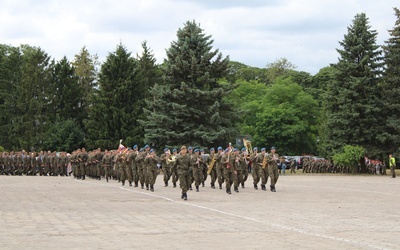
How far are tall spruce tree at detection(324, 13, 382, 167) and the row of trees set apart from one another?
89 millimetres

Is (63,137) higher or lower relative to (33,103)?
lower

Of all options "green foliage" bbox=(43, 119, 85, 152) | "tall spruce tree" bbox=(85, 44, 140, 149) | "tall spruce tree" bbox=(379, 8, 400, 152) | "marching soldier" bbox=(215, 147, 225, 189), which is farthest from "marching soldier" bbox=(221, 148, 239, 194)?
"green foliage" bbox=(43, 119, 85, 152)

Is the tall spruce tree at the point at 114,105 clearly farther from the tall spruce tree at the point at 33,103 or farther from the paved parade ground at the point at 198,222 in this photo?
the paved parade ground at the point at 198,222

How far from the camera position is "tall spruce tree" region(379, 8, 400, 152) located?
180ft

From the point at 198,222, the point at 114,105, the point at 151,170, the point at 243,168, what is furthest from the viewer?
the point at 114,105

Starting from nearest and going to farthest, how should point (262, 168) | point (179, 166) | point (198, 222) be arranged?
point (198, 222) → point (179, 166) → point (262, 168)

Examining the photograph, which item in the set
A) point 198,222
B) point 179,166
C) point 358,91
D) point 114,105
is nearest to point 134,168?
point 179,166

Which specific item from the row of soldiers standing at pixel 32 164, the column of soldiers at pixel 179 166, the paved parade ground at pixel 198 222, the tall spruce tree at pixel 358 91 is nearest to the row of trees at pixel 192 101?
the tall spruce tree at pixel 358 91

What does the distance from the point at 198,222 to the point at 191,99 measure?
133ft

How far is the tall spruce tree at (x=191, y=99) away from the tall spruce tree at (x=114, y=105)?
9450mm

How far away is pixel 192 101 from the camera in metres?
55.5

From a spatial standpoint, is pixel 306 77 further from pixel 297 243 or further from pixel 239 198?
pixel 297 243

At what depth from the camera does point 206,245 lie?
36.2ft

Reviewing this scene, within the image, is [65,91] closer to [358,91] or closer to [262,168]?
[358,91]
